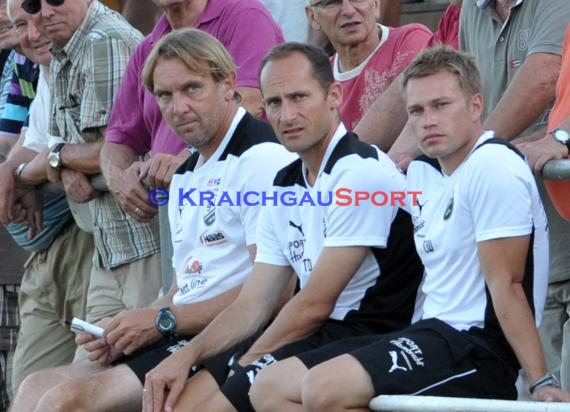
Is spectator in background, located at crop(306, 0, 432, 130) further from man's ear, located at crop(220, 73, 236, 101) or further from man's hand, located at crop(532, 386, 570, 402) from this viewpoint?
man's hand, located at crop(532, 386, 570, 402)

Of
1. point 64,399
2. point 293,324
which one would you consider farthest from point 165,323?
point 293,324

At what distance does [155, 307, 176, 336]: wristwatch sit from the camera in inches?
210

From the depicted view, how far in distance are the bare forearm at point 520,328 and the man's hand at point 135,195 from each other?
6.43 feet

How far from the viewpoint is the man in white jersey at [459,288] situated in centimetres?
433

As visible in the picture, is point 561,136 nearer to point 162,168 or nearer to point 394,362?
point 394,362

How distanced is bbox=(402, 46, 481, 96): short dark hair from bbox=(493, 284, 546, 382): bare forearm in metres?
0.75

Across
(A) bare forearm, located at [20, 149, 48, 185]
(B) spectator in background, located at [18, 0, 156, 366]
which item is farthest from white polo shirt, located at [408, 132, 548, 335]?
(A) bare forearm, located at [20, 149, 48, 185]

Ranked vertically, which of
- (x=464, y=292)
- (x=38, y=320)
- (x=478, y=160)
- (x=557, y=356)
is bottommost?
(x=38, y=320)

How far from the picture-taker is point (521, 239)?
4414mm

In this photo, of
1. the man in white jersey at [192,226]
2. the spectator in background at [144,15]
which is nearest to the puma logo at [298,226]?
the man in white jersey at [192,226]

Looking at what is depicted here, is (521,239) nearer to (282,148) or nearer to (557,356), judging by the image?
(557,356)

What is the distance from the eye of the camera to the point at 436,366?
14.3ft

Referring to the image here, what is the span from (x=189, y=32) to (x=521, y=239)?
1786mm

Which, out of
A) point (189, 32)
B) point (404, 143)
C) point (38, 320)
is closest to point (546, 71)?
point (404, 143)
